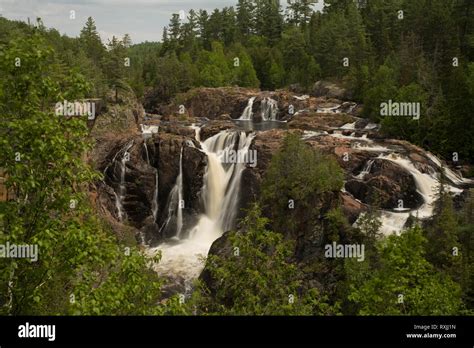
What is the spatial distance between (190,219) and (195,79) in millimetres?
46039

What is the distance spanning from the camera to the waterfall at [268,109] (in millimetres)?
65812

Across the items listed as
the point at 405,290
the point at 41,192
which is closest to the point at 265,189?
the point at 405,290

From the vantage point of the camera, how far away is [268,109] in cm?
6625

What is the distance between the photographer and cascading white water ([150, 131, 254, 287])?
112ft

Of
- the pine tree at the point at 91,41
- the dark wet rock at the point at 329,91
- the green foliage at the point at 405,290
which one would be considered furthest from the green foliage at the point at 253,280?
the pine tree at the point at 91,41

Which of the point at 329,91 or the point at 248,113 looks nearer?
the point at 248,113

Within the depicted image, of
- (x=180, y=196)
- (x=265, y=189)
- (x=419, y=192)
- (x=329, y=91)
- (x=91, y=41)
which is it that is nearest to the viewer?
(x=265, y=189)

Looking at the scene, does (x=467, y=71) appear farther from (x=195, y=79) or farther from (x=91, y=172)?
(x=91, y=172)

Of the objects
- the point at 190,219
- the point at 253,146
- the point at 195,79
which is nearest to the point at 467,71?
the point at 253,146

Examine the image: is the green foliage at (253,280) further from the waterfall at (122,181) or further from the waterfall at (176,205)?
the waterfall at (122,181)

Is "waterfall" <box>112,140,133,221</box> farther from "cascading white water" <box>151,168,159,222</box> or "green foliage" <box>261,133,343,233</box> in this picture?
"green foliage" <box>261,133,343,233</box>

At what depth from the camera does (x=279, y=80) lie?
84000 millimetres

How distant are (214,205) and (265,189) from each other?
8729mm

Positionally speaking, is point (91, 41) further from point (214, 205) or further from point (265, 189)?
point (265, 189)
